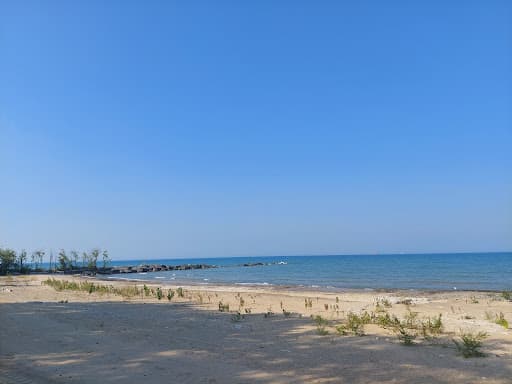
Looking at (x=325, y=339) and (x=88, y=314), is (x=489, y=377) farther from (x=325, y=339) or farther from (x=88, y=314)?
(x=88, y=314)

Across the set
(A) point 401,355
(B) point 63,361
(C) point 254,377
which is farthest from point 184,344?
(A) point 401,355


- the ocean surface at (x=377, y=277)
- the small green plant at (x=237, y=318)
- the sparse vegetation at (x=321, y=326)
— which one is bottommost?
the ocean surface at (x=377, y=277)

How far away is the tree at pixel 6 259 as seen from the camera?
60.4 m

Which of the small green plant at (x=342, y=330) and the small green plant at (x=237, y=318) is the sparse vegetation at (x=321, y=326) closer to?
the small green plant at (x=342, y=330)

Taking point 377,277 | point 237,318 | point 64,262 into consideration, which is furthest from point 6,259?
point 237,318

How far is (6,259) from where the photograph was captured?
2435 inches

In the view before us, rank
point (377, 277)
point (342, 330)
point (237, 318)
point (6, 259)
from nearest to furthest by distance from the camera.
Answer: point (342, 330) < point (237, 318) < point (377, 277) < point (6, 259)

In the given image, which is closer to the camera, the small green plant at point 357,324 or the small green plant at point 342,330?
the small green plant at point 342,330

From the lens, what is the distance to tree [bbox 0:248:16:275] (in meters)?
60.4

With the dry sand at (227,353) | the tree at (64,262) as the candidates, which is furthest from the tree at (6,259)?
the dry sand at (227,353)

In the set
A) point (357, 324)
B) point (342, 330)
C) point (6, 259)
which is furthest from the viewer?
point (6, 259)

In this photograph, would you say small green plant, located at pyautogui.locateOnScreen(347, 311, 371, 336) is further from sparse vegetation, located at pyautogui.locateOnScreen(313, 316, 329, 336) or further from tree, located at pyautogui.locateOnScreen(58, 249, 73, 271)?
tree, located at pyautogui.locateOnScreen(58, 249, 73, 271)

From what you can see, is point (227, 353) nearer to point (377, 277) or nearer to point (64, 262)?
point (377, 277)

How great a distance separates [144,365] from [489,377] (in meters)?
5.75
